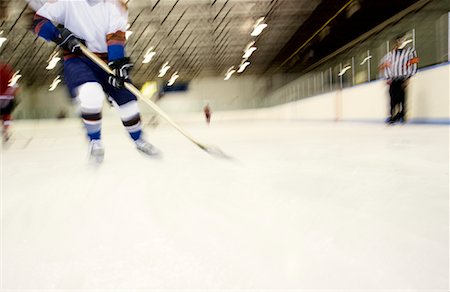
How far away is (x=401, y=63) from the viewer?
15.1 feet

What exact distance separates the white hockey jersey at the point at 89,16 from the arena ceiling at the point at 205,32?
6.88 metres

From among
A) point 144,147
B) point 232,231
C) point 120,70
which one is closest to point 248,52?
point 144,147

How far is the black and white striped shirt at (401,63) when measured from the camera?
14.9ft

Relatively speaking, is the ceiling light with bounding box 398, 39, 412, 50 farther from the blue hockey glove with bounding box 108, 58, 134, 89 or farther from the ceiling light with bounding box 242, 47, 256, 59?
the ceiling light with bounding box 242, 47, 256, 59

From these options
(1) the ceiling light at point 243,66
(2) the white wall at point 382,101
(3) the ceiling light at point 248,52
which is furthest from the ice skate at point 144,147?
(1) the ceiling light at point 243,66

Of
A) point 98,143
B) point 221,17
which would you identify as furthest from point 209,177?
point 221,17

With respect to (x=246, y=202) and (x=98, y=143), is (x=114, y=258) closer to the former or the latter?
(x=246, y=202)

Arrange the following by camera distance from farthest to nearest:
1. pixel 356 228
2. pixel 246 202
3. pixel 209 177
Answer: pixel 209 177 → pixel 246 202 → pixel 356 228

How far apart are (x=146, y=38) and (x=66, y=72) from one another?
14454 mm

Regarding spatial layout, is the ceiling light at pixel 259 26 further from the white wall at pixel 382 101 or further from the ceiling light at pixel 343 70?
the ceiling light at pixel 343 70

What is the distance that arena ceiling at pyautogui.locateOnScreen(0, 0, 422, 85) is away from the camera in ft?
37.0

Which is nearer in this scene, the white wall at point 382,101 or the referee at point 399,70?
the referee at point 399,70

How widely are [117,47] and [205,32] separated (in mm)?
A: 14116

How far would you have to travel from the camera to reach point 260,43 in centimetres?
1702
